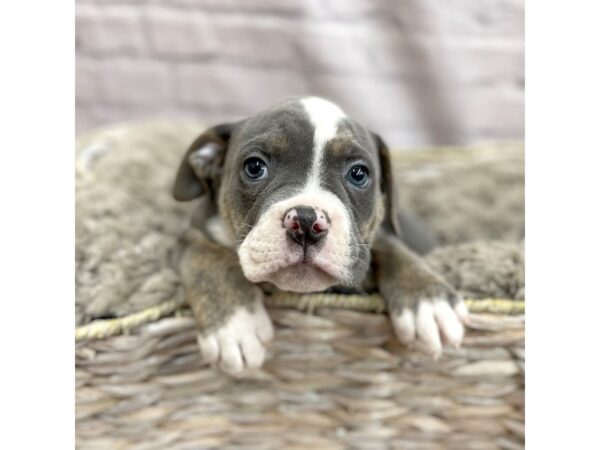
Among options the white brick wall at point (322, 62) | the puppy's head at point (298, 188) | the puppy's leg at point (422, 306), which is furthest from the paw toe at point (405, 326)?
the white brick wall at point (322, 62)

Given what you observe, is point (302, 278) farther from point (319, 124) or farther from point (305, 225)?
point (319, 124)

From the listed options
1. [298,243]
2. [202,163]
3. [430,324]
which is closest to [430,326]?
[430,324]

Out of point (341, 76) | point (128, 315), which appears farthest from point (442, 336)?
point (341, 76)

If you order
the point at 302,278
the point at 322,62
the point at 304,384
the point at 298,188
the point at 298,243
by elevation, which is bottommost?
the point at 304,384

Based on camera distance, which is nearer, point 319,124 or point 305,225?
point 305,225

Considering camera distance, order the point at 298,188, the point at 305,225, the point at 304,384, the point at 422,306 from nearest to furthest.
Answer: the point at 305,225 → the point at 298,188 → the point at 422,306 → the point at 304,384

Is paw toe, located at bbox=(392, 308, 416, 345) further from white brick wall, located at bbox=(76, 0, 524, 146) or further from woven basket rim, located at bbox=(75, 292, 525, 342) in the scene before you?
white brick wall, located at bbox=(76, 0, 524, 146)

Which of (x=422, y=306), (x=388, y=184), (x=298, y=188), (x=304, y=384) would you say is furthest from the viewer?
(x=388, y=184)
